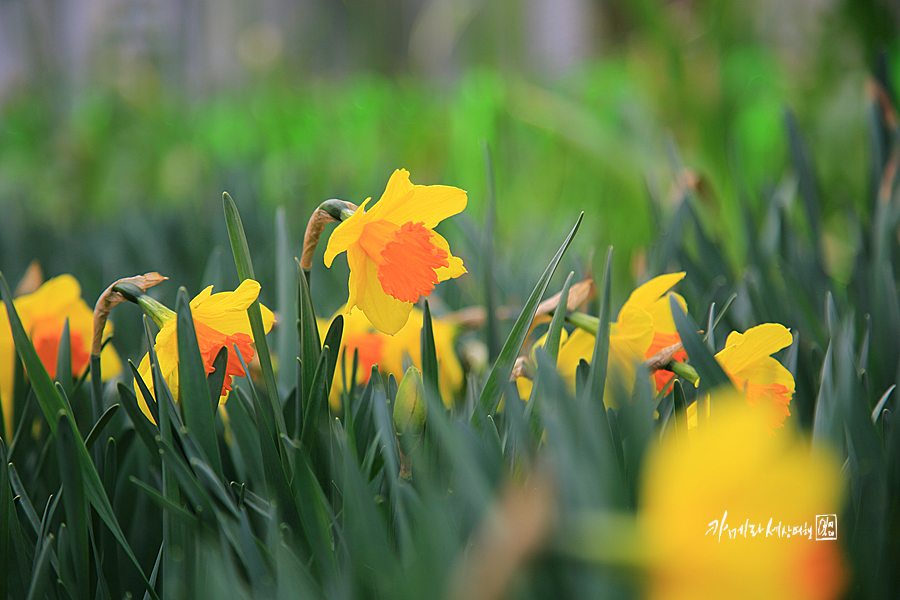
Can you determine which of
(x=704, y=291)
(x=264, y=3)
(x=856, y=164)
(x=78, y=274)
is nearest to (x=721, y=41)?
(x=856, y=164)

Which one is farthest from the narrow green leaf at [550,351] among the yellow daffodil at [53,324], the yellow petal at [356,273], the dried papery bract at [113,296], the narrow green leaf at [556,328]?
the yellow daffodil at [53,324]

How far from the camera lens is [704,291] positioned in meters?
0.65

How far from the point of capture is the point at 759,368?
35 centimetres

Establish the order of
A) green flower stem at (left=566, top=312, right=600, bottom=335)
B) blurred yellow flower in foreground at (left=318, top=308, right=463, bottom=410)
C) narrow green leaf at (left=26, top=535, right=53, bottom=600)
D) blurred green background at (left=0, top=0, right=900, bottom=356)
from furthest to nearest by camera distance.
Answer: blurred green background at (left=0, top=0, right=900, bottom=356), blurred yellow flower in foreground at (left=318, top=308, right=463, bottom=410), green flower stem at (left=566, top=312, right=600, bottom=335), narrow green leaf at (left=26, top=535, right=53, bottom=600)

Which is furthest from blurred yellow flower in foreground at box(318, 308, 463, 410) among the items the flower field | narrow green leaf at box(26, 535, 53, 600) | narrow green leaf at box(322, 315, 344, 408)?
narrow green leaf at box(26, 535, 53, 600)

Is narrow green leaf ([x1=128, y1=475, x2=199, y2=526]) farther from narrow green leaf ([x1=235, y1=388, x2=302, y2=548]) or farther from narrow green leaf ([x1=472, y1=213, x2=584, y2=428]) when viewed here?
narrow green leaf ([x1=472, y1=213, x2=584, y2=428])

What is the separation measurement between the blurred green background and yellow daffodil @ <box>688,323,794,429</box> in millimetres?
256

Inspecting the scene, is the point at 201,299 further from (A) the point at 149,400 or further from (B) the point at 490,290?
(B) the point at 490,290

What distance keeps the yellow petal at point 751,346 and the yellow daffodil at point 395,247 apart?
0.16 m

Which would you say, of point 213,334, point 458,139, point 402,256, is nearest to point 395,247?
point 402,256

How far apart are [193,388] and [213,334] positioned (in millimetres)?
41

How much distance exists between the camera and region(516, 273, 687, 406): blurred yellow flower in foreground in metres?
0.41

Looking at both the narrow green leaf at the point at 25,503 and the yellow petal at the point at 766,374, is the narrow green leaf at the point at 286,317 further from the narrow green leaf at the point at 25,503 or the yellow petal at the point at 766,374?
the yellow petal at the point at 766,374

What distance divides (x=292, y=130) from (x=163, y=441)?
2488 millimetres
